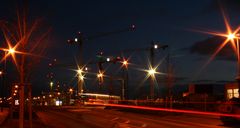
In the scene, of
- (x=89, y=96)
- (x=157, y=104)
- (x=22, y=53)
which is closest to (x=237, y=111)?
(x=22, y=53)

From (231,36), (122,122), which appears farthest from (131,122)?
(231,36)

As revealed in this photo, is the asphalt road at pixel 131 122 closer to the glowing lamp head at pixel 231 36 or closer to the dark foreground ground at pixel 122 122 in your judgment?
the dark foreground ground at pixel 122 122

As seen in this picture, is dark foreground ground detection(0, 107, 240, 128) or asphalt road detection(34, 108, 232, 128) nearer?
dark foreground ground detection(0, 107, 240, 128)

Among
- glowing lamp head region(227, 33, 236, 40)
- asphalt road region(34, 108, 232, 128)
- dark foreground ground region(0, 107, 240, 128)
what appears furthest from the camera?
glowing lamp head region(227, 33, 236, 40)

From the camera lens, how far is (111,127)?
27.4 metres

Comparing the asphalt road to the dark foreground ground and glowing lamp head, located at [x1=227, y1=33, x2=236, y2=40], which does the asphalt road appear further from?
glowing lamp head, located at [x1=227, y1=33, x2=236, y2=40]

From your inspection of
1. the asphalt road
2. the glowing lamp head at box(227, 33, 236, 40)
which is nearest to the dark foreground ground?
the asphalt road

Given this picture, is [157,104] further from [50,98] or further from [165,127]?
[50,98]

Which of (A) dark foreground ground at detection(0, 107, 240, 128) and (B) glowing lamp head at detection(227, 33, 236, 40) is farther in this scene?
(B) glowing lamp head at detection(227, 33, 236, 40)

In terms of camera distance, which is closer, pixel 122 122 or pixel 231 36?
pixel 122 122

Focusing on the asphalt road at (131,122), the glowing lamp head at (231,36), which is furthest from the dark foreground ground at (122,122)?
the glowing lamp head at (231,36)

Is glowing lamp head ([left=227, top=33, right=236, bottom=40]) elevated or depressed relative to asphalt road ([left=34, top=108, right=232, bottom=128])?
elevated

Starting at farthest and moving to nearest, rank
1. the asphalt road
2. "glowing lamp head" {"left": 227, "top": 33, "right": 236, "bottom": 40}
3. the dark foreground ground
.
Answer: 1. "glowing lamp head" {"left": 227, "top": 33, "right": 236, "bottom": 40}
2. the asphalt road
3. the dark foreground ground

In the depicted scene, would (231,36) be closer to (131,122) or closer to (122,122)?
(131,122)
